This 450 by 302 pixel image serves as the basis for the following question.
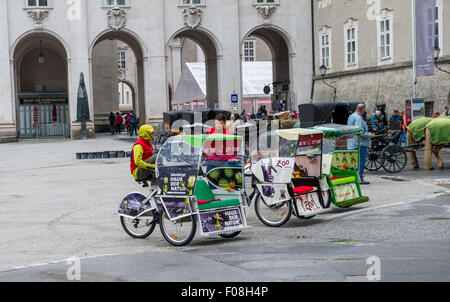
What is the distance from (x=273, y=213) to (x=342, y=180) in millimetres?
1804

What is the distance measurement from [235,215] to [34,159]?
20330mm

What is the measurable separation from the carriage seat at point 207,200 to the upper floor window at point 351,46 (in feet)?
108

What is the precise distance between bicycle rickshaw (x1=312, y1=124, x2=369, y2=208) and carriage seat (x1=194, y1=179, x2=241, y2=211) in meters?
2.66

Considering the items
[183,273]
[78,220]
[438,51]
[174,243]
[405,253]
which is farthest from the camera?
[438,51]

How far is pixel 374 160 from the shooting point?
20.2m

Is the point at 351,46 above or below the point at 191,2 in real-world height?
below

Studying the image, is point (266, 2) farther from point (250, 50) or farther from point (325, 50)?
point (250, 50)

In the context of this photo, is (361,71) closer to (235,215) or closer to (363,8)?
(363,8)

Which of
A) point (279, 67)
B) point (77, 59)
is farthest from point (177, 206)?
point (279, 67)

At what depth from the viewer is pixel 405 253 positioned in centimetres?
863

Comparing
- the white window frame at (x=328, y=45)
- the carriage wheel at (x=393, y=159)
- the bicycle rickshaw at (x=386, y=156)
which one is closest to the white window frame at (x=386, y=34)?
the white window frame at (x=328, y=45)

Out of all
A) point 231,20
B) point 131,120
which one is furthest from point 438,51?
point 131,120

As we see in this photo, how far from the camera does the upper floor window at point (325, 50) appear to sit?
46281 mm

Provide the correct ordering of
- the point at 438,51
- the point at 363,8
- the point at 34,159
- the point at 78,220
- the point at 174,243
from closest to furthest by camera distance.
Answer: the point at 174,243 < the point at 78,220 < the point at 34,159 < the point at 438,51 < the point at 363,8
